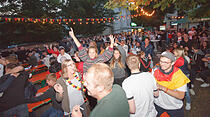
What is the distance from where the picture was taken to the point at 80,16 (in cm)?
2578

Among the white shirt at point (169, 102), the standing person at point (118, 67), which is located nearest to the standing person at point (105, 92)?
the white shirt at point (169, 102)

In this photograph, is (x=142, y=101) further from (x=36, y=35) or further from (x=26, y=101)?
(x=36, y=35)

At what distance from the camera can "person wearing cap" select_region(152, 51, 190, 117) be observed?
7.09ft

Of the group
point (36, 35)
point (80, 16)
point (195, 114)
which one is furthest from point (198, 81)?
point (80, 16)

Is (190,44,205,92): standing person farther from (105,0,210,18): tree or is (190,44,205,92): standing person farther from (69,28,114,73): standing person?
(69,28,114,73): standing person

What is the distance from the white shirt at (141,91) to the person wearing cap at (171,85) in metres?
0.28

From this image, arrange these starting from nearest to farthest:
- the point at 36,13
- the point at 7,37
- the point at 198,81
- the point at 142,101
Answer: the point at 142,101, the point at 198,81, the point at 7,37, the point at 36,13

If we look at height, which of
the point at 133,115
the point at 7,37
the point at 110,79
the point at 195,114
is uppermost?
the point at 7,37

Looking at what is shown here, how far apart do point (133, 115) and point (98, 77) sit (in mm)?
1258

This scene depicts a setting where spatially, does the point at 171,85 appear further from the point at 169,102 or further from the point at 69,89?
the point at 69,89

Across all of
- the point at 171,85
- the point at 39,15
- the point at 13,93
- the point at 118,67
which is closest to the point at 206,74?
the point at 118,67

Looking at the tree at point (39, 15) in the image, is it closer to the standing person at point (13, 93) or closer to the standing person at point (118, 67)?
the standing person at point (13, 93)

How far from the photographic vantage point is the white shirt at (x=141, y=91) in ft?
6.60

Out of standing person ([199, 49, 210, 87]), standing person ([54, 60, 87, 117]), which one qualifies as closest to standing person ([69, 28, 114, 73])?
standing person ([54, 60, 87, 117])
